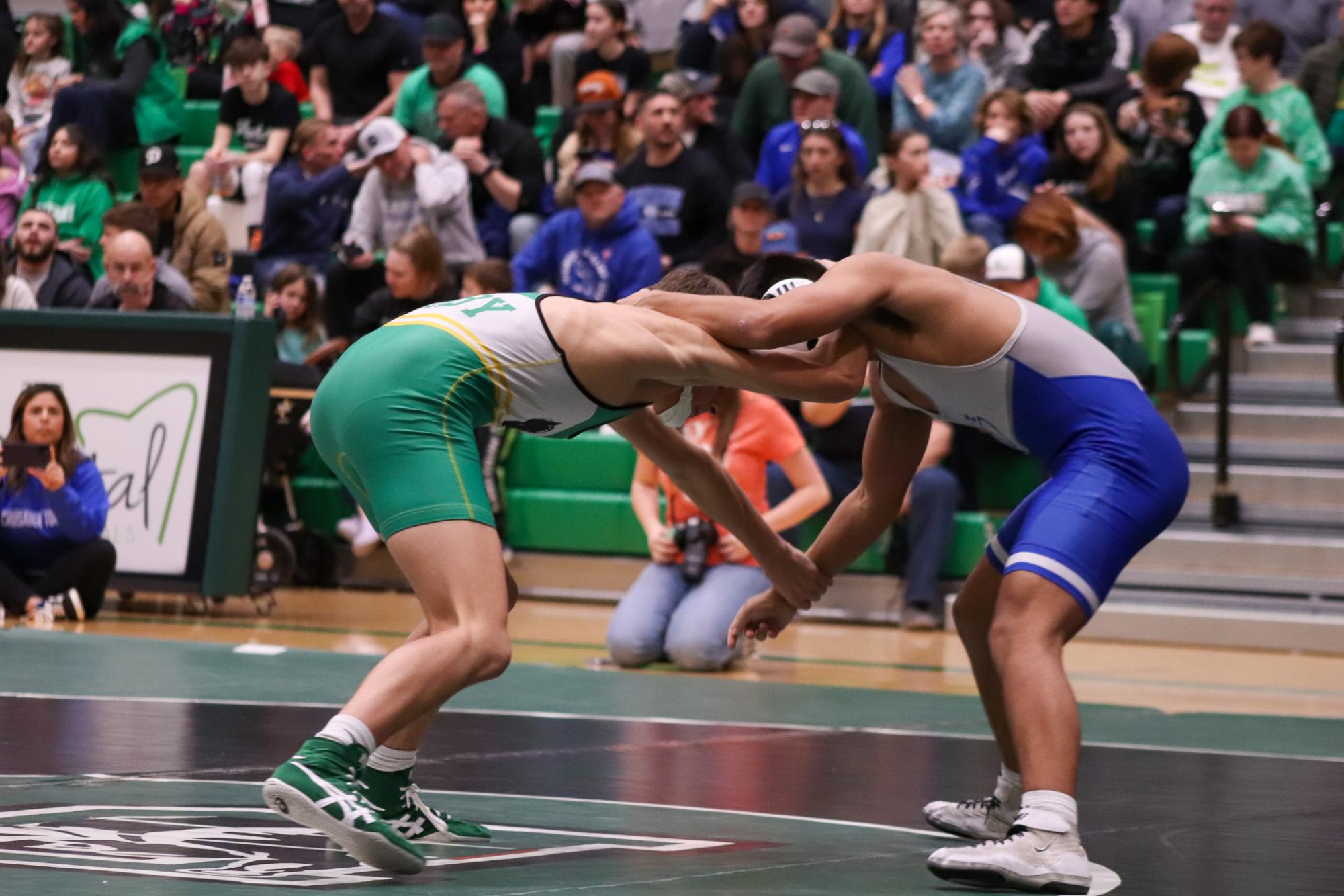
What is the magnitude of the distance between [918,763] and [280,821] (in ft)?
6.45

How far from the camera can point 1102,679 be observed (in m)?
7.62

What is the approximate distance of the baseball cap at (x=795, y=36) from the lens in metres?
10.7

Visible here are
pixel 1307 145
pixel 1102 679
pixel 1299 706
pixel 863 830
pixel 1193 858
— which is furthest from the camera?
pixel 1307 145

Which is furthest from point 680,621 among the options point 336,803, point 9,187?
point 9,187

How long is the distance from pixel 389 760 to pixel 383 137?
22.2 ft

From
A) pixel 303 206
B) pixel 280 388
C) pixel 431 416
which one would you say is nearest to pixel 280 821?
pixel 431 416

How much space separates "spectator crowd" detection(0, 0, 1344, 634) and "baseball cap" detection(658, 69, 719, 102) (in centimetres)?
2

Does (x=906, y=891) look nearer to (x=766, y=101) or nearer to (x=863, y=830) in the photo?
(x=863, y=830)

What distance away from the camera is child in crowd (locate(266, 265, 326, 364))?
988 centimetres

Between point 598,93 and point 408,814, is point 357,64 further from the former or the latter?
point 408,814

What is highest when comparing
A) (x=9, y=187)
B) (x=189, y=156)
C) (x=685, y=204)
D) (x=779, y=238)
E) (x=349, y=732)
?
(x=189, y=156)

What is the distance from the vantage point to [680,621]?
7562 mm

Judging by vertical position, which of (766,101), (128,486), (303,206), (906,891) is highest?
(766,101)

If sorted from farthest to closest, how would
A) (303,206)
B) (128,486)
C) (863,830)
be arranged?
(303,206) < (128,486) < (863,830)
